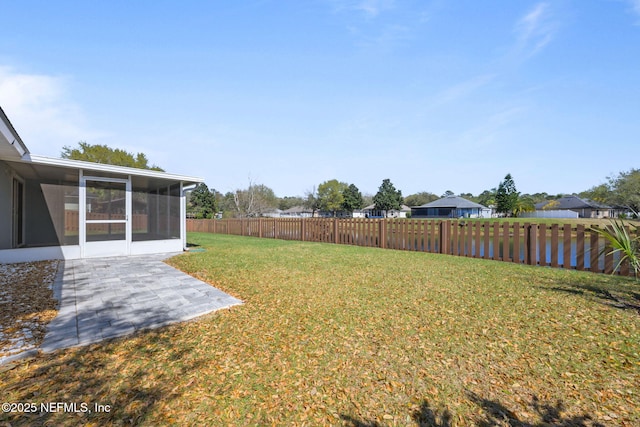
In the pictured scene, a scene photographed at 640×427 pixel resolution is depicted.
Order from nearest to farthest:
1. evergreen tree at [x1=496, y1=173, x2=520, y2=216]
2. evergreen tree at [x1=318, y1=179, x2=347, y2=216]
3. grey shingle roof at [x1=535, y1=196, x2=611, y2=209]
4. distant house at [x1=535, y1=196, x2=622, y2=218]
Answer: evergreen tree at [x1=496, y1=173, x2=520, y2=216] < distant house at [x1=535, y1=196, x2=622, y2=218] < grey shingle roof at [x1=535, y1=196, x2=611, y2=209] < evergreen tree at [x1=318, y1=179, x2=347, y2=216]

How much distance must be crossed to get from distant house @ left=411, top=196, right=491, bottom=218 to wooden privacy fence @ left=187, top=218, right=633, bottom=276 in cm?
3747

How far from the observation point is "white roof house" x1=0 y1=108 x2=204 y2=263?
671 centimetres

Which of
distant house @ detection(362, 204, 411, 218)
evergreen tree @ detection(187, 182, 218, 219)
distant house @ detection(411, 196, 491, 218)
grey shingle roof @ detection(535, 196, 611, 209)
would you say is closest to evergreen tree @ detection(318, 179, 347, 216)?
distant house @ detection(362, 204, 411, 218)

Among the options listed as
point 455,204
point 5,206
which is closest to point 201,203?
point 5,206

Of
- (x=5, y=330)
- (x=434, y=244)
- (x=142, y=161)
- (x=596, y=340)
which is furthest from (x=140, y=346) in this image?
(x=142, y=161)

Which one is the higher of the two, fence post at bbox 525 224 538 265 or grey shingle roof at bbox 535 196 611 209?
grey shingle roof at bbox 535 196 611 209

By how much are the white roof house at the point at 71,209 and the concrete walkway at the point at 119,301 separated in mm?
1296

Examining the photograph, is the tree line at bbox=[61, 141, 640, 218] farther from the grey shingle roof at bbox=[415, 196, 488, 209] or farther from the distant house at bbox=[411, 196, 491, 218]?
the grey shingle roof at bbox=[415, 196, 488, 209]

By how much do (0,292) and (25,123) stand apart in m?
15.1

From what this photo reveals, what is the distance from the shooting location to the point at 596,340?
2.74 metres

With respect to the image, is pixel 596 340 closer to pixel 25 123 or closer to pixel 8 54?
pixel 8 54

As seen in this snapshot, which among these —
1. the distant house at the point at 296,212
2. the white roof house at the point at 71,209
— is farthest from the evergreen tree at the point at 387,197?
the white roof house at the point at 71,209

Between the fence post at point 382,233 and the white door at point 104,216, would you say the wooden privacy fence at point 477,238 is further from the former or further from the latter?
the white door at point 104,216

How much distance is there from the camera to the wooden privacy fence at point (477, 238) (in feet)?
19.6
